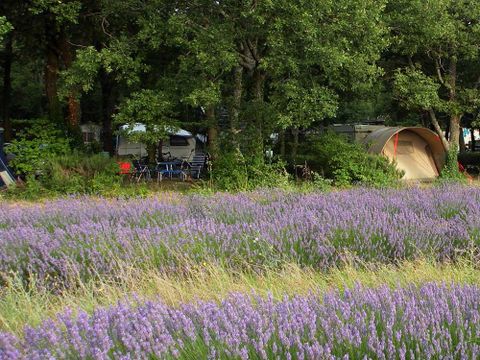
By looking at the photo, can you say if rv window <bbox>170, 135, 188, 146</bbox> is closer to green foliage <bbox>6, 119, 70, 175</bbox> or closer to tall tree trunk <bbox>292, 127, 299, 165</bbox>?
tall tree trunk <bbox>292, 127, 299, 165</bbox>

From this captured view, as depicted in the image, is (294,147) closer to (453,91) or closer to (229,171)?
(229,171)

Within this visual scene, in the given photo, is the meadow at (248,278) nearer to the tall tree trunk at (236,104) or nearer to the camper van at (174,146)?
the tall tree trunk at (236,104)

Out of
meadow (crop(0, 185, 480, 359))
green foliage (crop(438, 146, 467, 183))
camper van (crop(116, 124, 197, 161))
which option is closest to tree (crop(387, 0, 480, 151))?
green foliage (crop(438, 146, 467, 183))

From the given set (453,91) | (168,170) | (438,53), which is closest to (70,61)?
(168,170)

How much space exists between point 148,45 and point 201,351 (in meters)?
11.9

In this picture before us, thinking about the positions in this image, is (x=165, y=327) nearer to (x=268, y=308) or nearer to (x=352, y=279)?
(x=268, y=308)

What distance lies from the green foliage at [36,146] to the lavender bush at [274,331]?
11657 millimetres

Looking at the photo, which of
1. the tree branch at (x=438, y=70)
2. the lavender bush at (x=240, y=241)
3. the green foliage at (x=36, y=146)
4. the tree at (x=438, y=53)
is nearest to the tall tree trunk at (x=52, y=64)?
the green foliage at (x=36, y=146)

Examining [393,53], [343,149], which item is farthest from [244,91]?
[393,53]

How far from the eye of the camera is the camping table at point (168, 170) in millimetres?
16531

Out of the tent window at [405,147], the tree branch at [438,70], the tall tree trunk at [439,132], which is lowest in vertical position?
the tent window at [405,147]

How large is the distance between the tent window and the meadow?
10.4m

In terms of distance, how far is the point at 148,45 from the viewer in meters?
13.1

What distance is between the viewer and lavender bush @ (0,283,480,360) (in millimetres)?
2123
